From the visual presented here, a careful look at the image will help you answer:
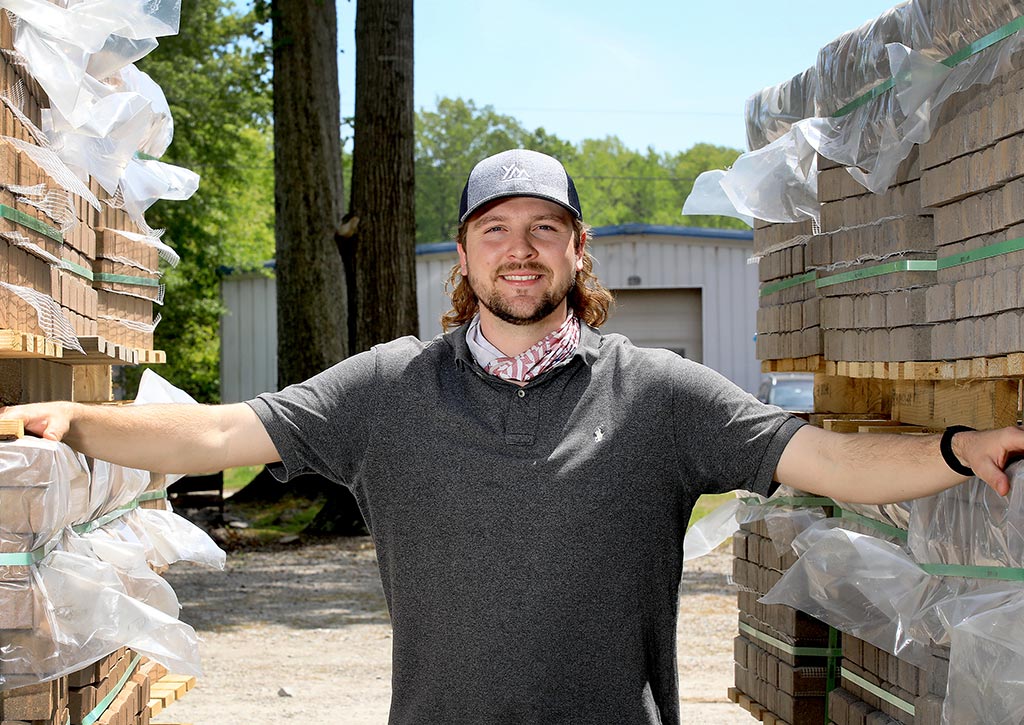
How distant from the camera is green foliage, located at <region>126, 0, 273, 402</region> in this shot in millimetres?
→ 29094

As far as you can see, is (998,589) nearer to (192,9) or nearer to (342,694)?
(342,694)

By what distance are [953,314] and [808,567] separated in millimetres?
1167

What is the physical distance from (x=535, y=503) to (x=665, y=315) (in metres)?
22.8

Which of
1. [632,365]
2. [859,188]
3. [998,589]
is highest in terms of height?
[859,188]

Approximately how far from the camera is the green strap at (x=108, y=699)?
4286 mm

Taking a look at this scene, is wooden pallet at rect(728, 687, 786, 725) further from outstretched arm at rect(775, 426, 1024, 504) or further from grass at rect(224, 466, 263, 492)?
grass at rect(224, 466, 263, 492)

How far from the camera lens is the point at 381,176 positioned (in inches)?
555

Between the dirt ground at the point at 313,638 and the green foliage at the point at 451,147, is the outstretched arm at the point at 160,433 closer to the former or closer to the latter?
the dirt ground at the point at 313,638

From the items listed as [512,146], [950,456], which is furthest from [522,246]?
[512,146]

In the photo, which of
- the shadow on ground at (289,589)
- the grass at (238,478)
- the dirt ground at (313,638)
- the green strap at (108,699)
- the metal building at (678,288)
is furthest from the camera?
the metal building at (678,288)

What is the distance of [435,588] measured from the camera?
3.35 meters

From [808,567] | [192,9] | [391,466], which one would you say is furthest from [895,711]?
[192,9]

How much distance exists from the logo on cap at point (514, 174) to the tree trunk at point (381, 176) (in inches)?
415

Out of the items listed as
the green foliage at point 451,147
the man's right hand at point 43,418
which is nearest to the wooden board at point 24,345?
the man's right hand at point 43,418
